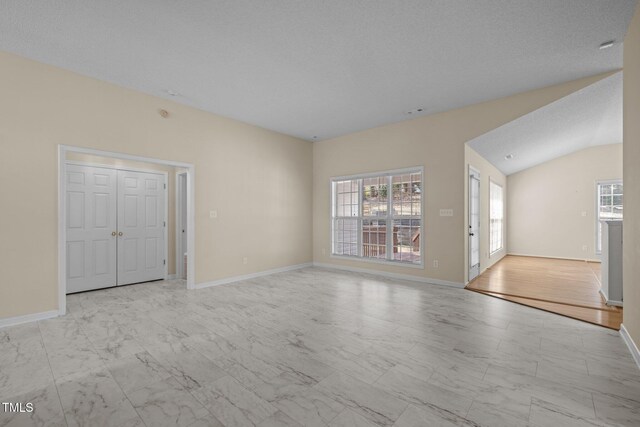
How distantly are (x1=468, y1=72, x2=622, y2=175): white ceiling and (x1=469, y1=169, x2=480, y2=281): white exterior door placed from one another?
61 centimetres

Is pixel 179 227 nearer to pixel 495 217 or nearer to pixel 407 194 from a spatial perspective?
pixel 407 194

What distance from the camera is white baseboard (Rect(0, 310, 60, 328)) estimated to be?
10.4ft

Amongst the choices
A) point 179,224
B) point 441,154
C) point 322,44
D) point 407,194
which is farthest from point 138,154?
point 441,154

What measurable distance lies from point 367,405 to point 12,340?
3507 mm

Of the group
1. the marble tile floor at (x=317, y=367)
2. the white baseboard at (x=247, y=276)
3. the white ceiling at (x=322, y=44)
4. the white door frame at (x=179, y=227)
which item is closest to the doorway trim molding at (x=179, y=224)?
the white door frame at (x=179, y=227)

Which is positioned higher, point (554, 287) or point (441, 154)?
point (441, 154)

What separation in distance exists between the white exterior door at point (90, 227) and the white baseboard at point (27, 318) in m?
1.22

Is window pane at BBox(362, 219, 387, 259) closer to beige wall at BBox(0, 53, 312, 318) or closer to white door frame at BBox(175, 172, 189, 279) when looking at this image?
beige wall at BBox(0, 53, 312, 318)

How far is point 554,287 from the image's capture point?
4.88 meters

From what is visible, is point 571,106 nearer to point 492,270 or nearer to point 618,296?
point 618,296

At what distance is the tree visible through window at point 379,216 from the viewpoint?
5.59m

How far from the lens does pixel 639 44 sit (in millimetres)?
2369

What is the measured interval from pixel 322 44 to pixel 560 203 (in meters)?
8.63

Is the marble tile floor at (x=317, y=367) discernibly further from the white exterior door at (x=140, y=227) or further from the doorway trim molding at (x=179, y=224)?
the doorway trim molding at (x=179, y=224)
